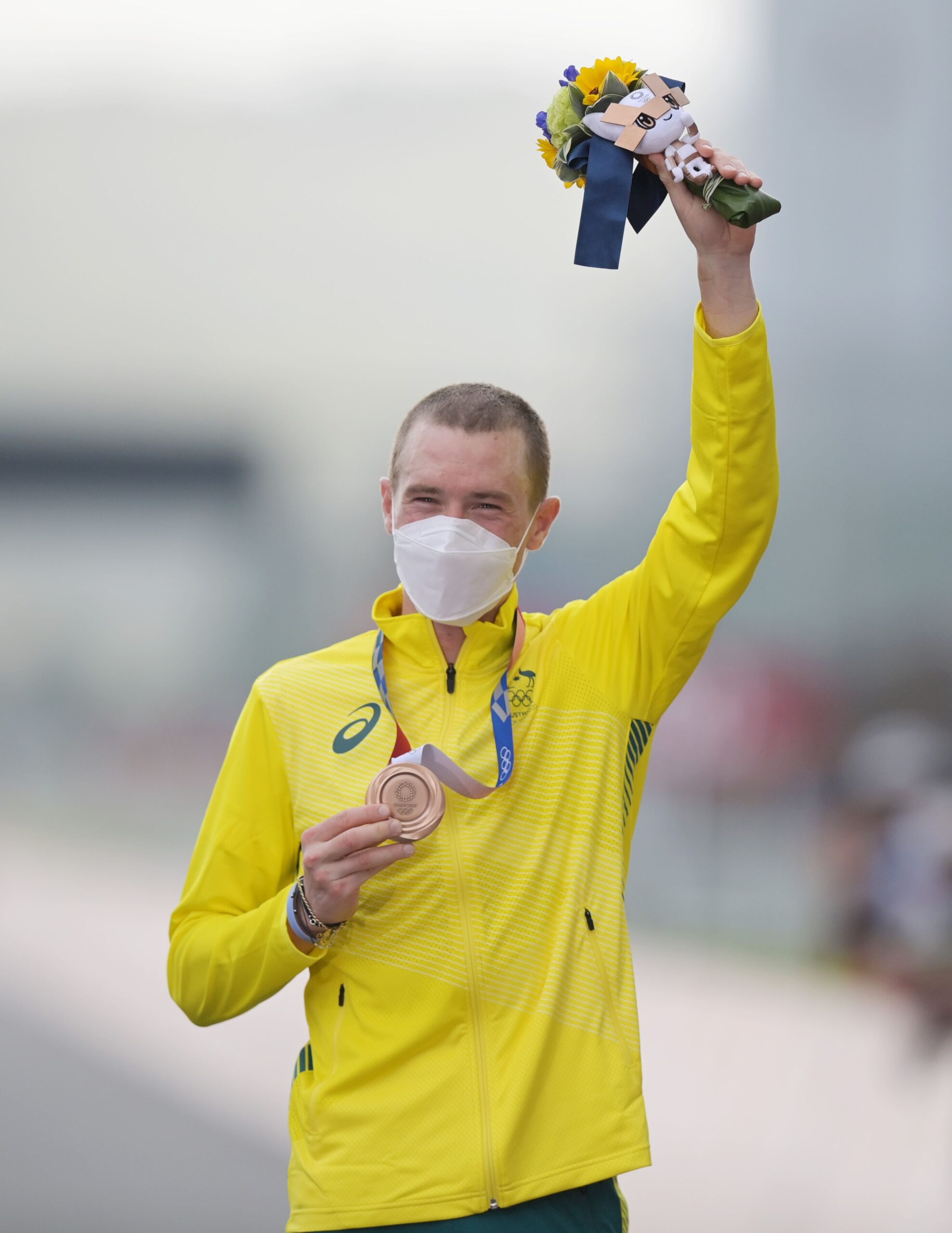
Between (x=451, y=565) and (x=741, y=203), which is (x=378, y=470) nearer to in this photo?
(x=451, y=565)

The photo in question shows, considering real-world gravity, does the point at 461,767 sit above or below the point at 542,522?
below

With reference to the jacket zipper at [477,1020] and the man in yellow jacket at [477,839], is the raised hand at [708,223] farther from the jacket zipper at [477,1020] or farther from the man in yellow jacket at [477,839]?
the jacket zipper at [477,1020]

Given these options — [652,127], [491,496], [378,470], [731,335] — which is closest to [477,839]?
[491,496]

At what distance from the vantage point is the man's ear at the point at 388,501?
191cm

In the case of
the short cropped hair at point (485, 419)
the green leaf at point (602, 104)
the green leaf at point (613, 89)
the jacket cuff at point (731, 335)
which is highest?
the green leaf at point (613, 89)

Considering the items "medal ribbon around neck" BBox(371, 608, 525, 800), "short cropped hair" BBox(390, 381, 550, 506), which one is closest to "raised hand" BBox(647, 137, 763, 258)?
"short cropped hair" BBox(390, 381, 550, 506)

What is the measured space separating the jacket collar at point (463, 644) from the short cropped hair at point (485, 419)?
0.69 feet

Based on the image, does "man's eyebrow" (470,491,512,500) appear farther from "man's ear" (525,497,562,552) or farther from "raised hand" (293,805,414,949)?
"raised hand" (293,805,414,949)

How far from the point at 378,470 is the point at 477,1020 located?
96.7 inches

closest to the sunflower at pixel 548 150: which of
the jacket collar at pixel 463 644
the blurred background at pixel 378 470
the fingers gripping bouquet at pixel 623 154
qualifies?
the fingers gripping bouquet at pixel 623 154

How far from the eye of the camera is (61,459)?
387 centimetres

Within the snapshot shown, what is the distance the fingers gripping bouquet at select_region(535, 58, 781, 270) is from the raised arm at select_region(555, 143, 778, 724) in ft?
0.07

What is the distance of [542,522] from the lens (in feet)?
6.39

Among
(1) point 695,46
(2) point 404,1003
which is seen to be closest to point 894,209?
(1) point 695,46
